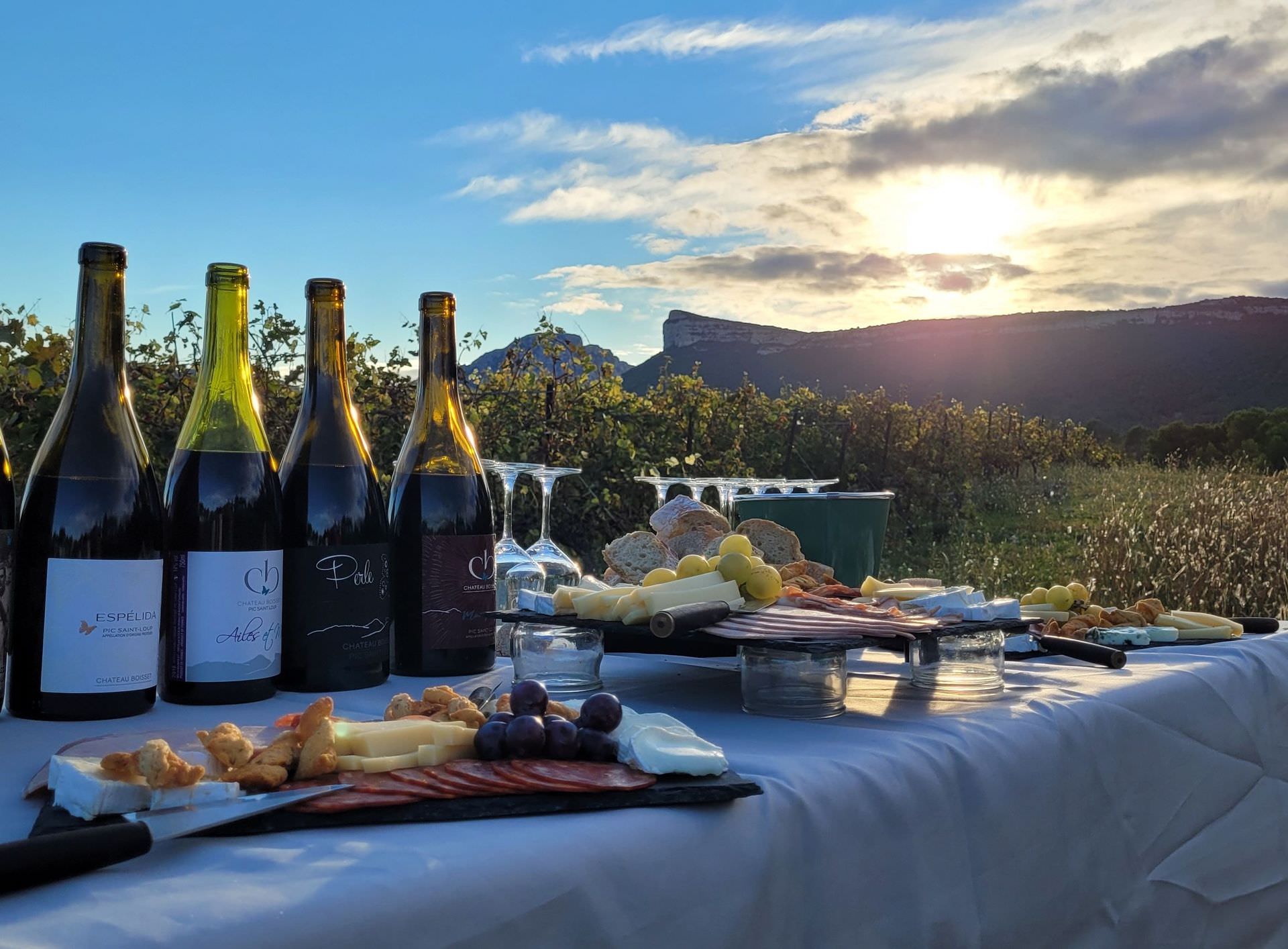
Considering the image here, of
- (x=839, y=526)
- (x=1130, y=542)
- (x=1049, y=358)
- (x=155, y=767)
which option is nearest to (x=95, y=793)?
(x=155, y=767)

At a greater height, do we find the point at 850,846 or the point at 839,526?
the point at 839,526

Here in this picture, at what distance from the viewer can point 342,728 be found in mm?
708

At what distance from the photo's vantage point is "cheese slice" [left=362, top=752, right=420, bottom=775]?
2.25ft

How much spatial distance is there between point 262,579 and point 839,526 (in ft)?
3.89

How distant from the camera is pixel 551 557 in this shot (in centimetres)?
163

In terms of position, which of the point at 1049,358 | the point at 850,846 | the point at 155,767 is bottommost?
the point at 850,846

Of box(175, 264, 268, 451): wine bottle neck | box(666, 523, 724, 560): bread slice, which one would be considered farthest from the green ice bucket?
box(175, 264, 268, 451): wine bottle neck

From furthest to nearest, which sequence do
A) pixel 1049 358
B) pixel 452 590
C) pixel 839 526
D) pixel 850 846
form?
pixel 1049 358 < pixel 839 526 < pixel 452 590 < pixel 850 846

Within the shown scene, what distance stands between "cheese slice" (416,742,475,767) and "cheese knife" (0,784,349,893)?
0.10 m

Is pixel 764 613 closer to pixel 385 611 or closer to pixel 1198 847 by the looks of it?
pixel 385 611

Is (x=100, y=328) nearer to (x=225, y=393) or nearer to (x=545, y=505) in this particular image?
(x=225, y=393)

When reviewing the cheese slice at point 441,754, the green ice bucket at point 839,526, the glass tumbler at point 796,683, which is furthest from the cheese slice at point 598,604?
the green ice bucket at point 839,526

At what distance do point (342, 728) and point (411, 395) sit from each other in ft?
14.3

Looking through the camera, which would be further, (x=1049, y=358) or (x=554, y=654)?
(x=1049, y=358)
